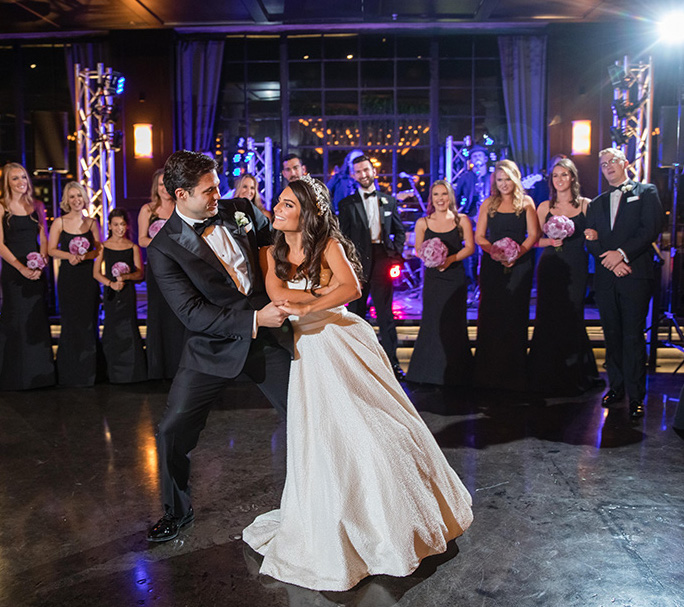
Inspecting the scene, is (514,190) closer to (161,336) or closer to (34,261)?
(161,336)

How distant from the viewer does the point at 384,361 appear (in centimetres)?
315

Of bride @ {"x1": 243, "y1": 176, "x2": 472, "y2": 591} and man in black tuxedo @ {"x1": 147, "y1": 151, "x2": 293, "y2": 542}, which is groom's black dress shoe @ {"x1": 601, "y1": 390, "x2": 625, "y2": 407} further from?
man in black tuxedo @ {"x1": 147, "y1": 151, "x2": 293, "y2": 542}

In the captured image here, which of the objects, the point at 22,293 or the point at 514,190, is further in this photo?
the point at 22,293

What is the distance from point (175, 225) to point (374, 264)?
354cm

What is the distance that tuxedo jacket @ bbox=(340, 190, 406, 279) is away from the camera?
6387 mm

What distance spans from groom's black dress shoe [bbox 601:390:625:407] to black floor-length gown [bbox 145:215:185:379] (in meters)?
3.68

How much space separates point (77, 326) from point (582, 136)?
26.7 ft

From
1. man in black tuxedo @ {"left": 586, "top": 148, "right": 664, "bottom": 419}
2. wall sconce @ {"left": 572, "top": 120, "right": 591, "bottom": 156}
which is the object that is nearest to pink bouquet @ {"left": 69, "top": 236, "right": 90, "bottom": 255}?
man in black tuxedo @ {"left": 586, "top": 148, "right": 664, "bottom": 419}

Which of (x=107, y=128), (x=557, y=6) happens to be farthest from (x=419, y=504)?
(x=557, y=6)

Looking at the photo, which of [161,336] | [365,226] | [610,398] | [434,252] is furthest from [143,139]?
[610,398]

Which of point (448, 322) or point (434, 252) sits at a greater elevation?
point (434, 252)

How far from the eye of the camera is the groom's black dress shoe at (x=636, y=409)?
5.18 m

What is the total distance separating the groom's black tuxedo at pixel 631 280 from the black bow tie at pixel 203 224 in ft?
11.3

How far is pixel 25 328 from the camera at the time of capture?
20.6 ft
